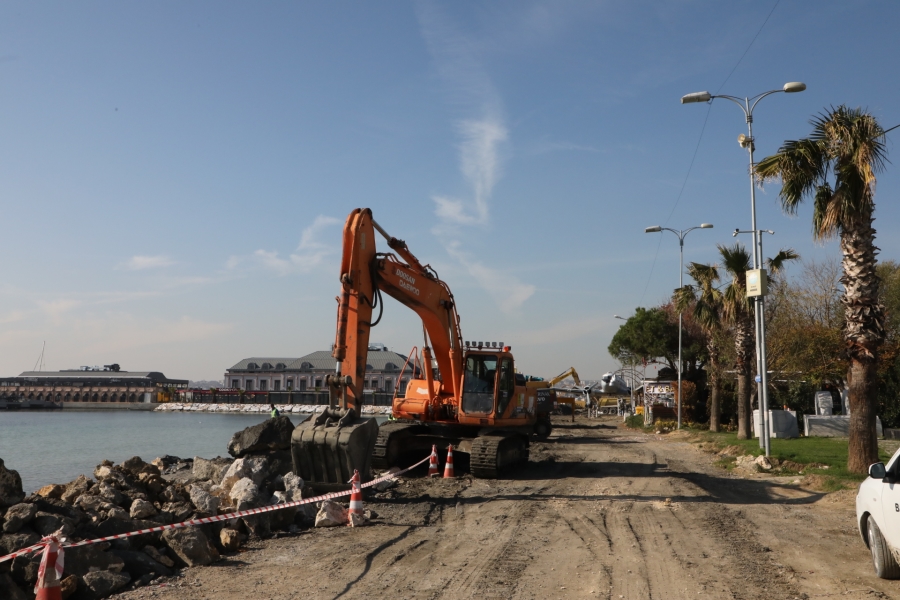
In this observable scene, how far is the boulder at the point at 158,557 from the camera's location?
28.8 feet

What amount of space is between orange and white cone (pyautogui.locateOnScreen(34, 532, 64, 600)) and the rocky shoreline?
1399mm

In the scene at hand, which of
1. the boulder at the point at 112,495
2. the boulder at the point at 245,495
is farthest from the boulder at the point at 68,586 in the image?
the boulder at the point at 112,495

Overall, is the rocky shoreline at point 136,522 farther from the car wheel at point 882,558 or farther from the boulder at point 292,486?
the car wheel at point 882,558

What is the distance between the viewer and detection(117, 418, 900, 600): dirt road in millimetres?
7664

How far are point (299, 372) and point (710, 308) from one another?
103 m

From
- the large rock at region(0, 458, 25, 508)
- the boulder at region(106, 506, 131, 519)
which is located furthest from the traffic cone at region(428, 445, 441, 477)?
the large rock at region(0, 458, 25, 508)

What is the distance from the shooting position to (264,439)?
20109 millimetres

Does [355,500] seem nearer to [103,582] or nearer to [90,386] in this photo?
[103,582]

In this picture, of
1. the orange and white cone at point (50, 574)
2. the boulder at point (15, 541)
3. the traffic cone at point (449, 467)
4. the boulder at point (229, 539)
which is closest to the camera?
the orange and white cone at point (50, 574)

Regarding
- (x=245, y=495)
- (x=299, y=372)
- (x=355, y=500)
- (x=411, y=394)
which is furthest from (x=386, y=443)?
(x=299, y=372)

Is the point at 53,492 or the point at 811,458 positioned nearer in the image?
the point at 53,492

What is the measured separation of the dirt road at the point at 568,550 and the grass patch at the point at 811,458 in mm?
718

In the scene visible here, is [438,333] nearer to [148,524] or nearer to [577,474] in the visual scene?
[577,474]

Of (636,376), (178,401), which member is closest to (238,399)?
(178,401)
